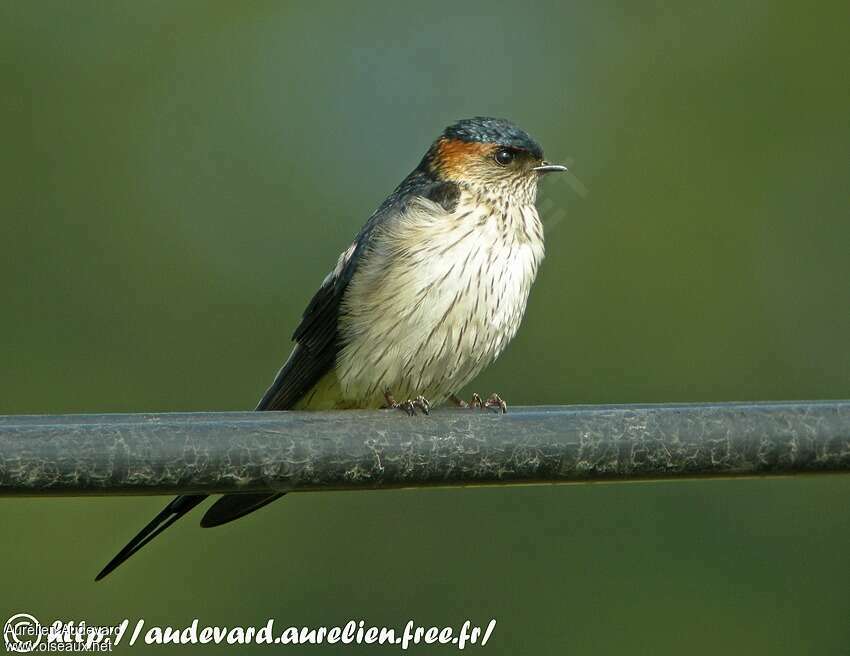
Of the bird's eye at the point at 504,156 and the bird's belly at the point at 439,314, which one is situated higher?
the bird's eye at the point at 504,156

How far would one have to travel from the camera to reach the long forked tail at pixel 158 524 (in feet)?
11.1

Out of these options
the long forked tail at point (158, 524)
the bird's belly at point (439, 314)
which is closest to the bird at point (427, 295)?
the bird's belly at point (439, 314)

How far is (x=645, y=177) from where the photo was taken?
1003 cm

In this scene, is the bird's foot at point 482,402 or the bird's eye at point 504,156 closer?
the bird's foot at point 482,402

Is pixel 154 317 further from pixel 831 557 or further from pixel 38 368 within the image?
pixel 831 557

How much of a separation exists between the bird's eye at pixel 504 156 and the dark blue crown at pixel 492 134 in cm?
3

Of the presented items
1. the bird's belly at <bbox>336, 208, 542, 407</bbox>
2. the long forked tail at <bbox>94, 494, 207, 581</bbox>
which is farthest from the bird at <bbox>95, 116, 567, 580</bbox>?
the long forked tail at <bbox>94, 494, 207, 581</bbox>

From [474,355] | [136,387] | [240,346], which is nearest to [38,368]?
[136,387]

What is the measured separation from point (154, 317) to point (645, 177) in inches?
131

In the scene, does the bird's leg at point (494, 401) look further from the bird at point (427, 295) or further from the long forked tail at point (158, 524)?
the long forked tail at point (158, 524)

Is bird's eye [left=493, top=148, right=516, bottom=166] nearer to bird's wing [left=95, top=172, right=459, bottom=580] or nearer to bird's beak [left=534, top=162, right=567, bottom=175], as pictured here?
bird's beak [left=534, top=162, right=567, bottom=175]

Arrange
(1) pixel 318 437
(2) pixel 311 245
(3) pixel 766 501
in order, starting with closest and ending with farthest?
(1) pixel 318 437 → (3) pixel 766 501 → (2) pixel 311 245

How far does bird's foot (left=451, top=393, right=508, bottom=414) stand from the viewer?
14.9 feet

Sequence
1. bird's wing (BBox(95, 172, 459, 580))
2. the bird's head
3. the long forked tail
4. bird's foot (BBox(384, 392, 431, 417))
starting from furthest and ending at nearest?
the bird's head < bird's wing (BBox(95, 172, 459, 580)) < bird's foot (BBox(384, 392, 431, 417)) < the long forked tail
